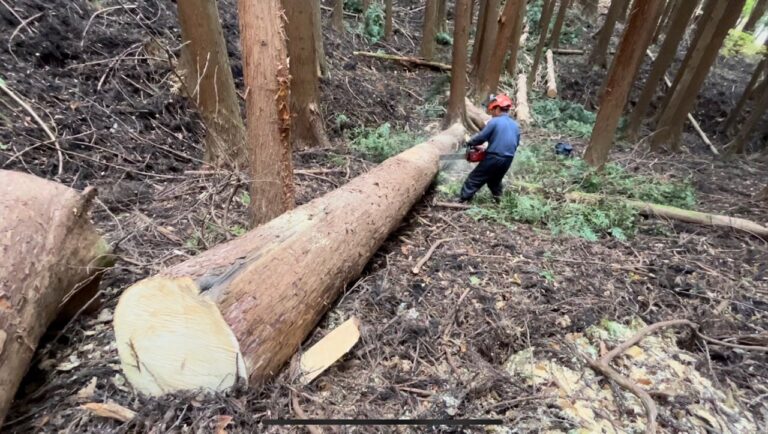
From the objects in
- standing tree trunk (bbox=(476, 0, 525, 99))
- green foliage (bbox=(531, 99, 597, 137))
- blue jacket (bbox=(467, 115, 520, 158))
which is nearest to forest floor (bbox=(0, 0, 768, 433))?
blue jacket (bbox=(467, 115, 520, 158))

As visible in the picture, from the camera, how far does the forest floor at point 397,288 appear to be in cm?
224

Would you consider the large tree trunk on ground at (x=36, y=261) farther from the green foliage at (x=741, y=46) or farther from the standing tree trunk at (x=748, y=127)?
the green foliage at (x=741, y=46)

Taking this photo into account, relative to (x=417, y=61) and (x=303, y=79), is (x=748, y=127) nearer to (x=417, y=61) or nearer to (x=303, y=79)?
(x=417, y=61)

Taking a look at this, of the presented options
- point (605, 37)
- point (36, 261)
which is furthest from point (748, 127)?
point (36, 261)

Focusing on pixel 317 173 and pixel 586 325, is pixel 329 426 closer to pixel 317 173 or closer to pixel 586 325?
pixel 586 325

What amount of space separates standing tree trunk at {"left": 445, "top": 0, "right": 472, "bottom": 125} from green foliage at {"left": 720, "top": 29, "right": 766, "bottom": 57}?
1518 cm

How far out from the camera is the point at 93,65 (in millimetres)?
5137

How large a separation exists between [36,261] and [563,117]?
10703 millimetres

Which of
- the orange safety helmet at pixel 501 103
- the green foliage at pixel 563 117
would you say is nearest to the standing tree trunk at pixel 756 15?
the green foliage at pixel 563 117

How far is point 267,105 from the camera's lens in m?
3.10

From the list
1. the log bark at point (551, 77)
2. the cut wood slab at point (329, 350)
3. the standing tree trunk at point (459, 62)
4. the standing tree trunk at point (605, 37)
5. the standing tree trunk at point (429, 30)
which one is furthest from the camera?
the standing tree trunk at point (605, 37)

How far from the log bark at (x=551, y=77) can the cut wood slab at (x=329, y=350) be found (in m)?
10.9

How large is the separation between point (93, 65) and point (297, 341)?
16.6ft

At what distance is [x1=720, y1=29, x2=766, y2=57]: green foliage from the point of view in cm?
1608
